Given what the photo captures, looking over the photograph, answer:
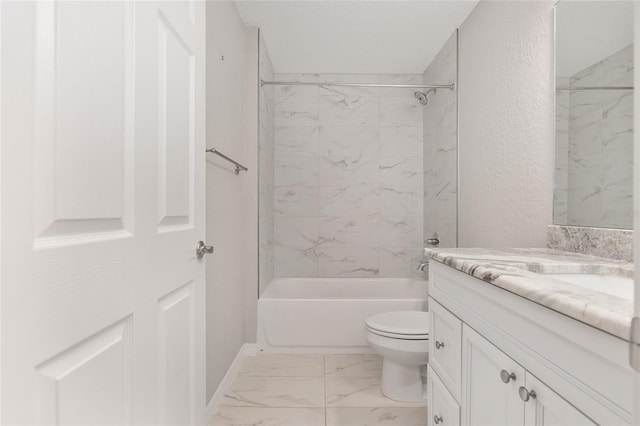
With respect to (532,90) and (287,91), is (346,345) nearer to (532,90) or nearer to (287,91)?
(532,90)

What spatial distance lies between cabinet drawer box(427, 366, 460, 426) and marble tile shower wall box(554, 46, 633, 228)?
823mm

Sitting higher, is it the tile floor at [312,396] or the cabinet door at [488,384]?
the cabinet door at [488,384]

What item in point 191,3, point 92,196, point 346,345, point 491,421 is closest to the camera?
point 92,196

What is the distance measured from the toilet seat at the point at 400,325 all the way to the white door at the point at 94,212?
114cm

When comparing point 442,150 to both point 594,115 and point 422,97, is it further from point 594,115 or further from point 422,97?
point 594,115

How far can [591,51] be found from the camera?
139cm

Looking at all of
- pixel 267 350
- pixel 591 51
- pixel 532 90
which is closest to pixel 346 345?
pixel 267 350

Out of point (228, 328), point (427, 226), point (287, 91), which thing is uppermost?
point (287, 91)

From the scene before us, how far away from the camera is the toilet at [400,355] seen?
6.07 feet

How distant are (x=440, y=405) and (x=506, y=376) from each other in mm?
583

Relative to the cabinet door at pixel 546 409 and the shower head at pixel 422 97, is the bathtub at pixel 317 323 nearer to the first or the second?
the shower head at pixel 422 97

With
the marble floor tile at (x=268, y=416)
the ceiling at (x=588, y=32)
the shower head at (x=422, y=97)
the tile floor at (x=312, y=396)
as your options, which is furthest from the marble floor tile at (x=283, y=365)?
the shower head at (x=422, y=97)

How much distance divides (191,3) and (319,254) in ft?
8.26

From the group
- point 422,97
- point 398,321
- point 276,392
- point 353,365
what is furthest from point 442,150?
point 276,392
